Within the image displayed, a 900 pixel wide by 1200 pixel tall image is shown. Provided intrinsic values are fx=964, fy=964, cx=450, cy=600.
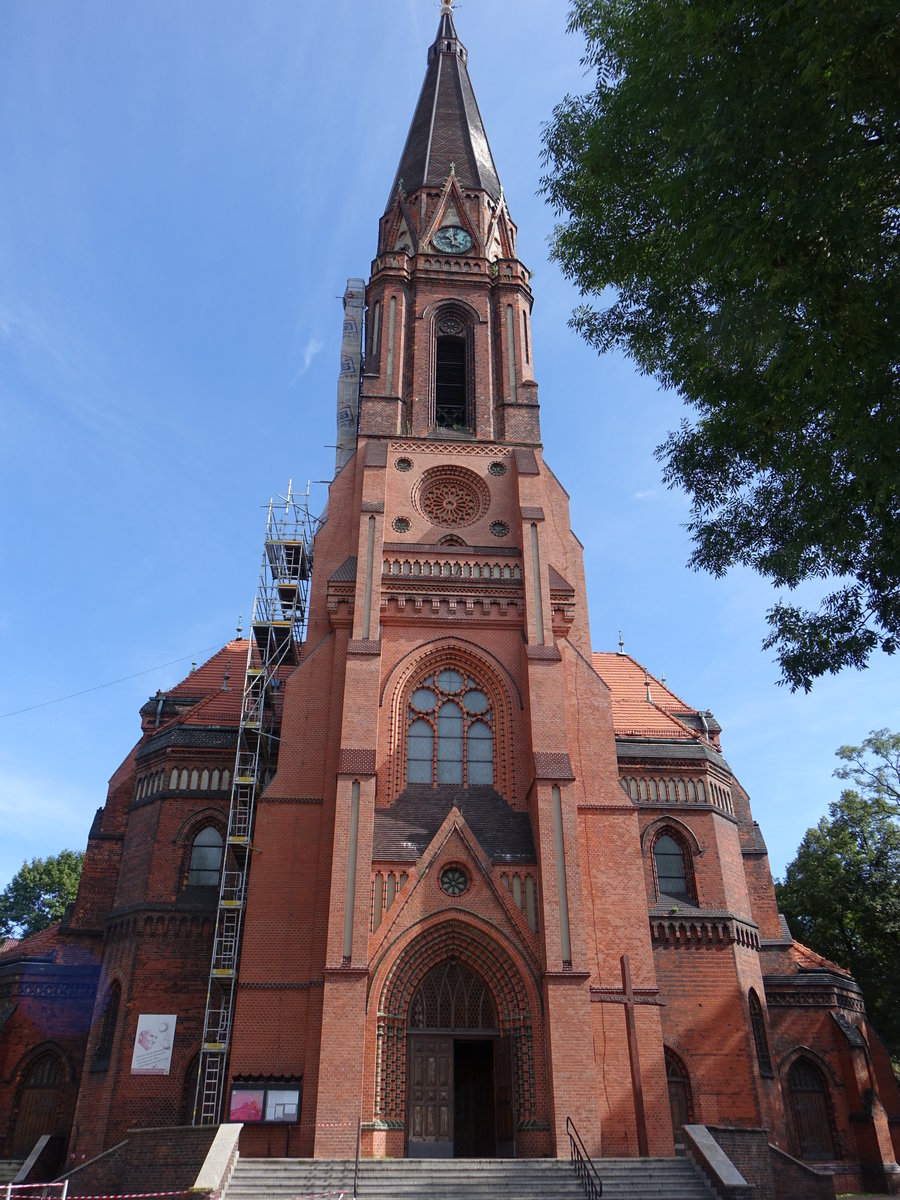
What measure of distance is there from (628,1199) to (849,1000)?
1290cm

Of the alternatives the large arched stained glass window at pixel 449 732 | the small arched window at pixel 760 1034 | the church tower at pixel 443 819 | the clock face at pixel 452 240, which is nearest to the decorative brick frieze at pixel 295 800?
the church tower at pixel 443 819

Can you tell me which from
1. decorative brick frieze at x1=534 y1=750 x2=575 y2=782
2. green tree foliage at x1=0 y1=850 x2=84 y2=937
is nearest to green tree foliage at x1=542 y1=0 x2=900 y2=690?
decorative brick frieze at x1=534 y1=750 x2=575 y2=782

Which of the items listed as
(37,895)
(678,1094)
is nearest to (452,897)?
(678,1094)

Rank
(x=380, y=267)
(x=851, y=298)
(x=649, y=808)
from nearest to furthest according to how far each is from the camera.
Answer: (x=851, y=298) < (x=649, y=808) < (x=380, y=267)

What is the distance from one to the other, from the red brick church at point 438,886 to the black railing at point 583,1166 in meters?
0.20

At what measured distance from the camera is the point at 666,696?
1222 inches

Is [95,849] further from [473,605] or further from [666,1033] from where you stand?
[666,1033]

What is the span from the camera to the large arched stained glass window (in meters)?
22.4

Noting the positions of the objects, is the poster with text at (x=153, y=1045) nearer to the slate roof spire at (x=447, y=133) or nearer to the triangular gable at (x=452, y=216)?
the triangular gable at (x=452, y=216)

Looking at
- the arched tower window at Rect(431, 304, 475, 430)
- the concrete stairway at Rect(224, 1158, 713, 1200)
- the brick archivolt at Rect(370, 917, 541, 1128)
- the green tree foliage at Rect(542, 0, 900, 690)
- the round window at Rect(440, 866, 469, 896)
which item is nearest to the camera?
the green tree foliage at Rect(542, 0, 900, 690)

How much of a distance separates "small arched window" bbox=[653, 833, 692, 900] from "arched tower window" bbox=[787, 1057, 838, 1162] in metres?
5.22

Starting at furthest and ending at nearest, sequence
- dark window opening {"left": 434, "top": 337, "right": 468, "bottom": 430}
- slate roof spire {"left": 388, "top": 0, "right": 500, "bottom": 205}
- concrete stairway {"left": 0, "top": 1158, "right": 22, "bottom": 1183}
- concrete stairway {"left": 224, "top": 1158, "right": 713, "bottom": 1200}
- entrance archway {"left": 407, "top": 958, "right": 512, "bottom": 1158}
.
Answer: slate roof spire {"left": 388, "top": 0, "right": 500, "bottom": 205} < dark window opening {"left": 434, "top": 337, "right": 468, "bottom": 430} < concrete stairway {"left": 0, "top": 1158, "right": 22, "bottom": 1183} < entrance archway {"left": 407, "top": 958, "right": 512, "bottom": 1158} < concrete stairway {"left": 224, "top": 1158, "right": 713, "bottom": 1200}

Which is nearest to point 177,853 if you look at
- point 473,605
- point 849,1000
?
point 473,605

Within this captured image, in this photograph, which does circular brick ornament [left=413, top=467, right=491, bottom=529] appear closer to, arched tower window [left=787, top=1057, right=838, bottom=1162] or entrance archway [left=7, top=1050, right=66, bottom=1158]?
entrance archway [left=7, top=1050, right=66, bottom=1158]
